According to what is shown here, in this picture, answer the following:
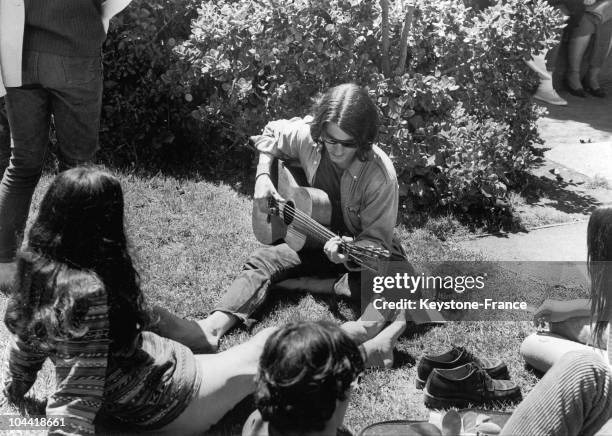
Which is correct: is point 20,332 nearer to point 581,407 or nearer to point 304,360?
point 304,360

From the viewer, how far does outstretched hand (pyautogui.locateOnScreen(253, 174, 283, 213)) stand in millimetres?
4145

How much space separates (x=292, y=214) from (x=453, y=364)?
119 centimetres

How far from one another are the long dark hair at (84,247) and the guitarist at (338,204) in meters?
0.89

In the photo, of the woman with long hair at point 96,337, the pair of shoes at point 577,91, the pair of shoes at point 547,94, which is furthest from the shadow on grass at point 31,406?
the pair of shoes at point 577,91

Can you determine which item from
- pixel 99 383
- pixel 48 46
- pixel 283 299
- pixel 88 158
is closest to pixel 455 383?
pixel 283 299

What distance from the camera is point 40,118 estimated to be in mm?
3740

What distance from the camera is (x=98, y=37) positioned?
3.75 metres

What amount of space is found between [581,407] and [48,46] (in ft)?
9.23

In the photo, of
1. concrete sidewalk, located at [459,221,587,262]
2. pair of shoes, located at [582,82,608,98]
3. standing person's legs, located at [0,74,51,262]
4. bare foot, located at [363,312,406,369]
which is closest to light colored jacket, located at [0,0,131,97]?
standing person's legs, located at [0,74,51,262]

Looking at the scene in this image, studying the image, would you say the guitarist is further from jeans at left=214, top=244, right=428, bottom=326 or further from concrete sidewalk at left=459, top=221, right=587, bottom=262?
concrete sidewalk at left=459, top=221, right=587, bottom=262

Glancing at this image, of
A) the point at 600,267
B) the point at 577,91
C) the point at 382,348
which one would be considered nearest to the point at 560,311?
the point at 600,267

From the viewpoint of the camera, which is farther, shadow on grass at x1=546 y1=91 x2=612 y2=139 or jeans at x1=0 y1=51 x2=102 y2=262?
shadow on grass at x1=546 y1=91 x2=612 y2=139

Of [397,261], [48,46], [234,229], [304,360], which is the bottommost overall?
[234,229]

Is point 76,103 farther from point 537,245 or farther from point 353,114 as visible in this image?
point 537,245
